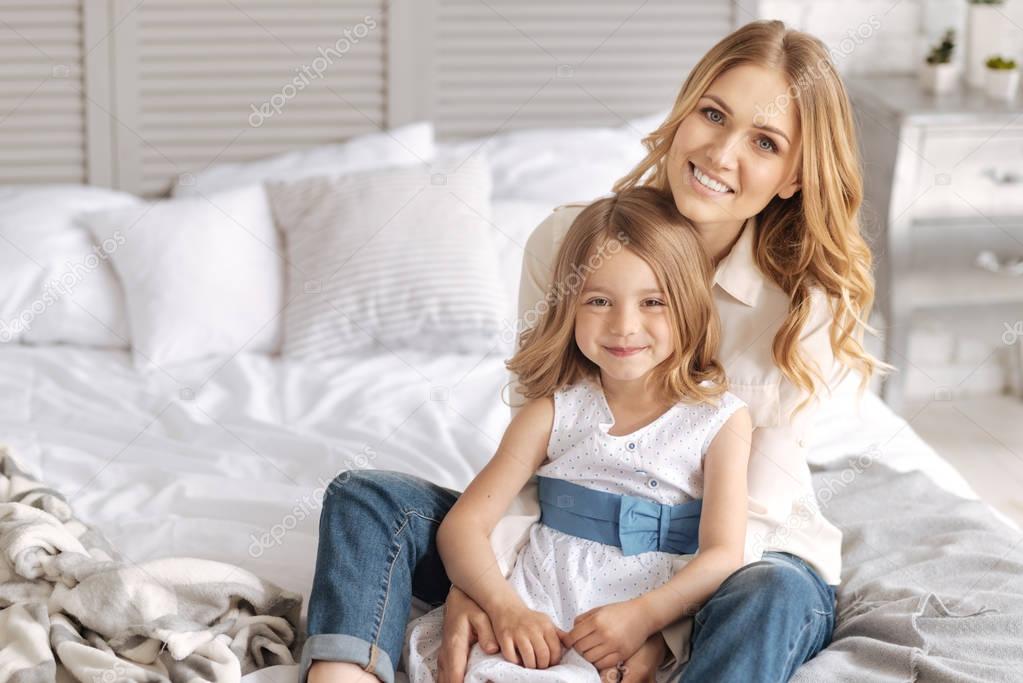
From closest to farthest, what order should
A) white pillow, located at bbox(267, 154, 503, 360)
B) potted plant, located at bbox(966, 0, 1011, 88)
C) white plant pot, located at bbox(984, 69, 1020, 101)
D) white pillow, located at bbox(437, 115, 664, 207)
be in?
white pillow, located at bbox(267, 154, 503, 360)
white pillow, located at bbox(437, 115, 664, 207)
white plant pot, located at bbox(984, 69, 1020, 101)
potted plant, located at bbox(966, 0, 1011, 88)

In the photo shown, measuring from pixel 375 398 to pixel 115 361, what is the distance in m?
0.48


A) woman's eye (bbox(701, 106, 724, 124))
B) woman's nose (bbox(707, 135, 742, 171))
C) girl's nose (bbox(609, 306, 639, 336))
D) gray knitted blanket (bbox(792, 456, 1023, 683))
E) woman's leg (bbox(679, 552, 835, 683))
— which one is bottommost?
gray knitted blanket (bbox(792, 456, 1023, 683))

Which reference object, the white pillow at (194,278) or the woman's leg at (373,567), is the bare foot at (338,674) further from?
the white pillow at (194,278)

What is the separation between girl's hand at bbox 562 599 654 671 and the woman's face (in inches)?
17.7

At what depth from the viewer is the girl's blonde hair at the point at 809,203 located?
1459 mm

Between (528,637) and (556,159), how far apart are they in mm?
1412

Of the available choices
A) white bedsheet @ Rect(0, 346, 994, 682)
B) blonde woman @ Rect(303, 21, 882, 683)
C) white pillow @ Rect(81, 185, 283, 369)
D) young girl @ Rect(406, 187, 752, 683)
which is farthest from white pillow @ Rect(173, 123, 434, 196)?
young girl @ Rect(406, 187, 752, 683)

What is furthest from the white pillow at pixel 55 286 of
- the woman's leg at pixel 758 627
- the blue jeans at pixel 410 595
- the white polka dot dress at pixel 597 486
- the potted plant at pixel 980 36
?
the potted plant at pixel 980 36

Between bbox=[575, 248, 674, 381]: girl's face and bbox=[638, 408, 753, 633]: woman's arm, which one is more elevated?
bbox=[575, 248, 674, 381]: girl's face

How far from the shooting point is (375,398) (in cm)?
209

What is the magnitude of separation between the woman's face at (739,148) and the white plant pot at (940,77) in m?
1.33

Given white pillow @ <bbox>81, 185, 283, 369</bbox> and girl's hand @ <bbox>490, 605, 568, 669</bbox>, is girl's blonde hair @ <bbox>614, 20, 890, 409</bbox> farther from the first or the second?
white pillow @ <bbox>81, 185, 283, 369</bbox>

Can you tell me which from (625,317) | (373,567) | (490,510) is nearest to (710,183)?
(625,317)

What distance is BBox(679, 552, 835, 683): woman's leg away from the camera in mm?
1242
